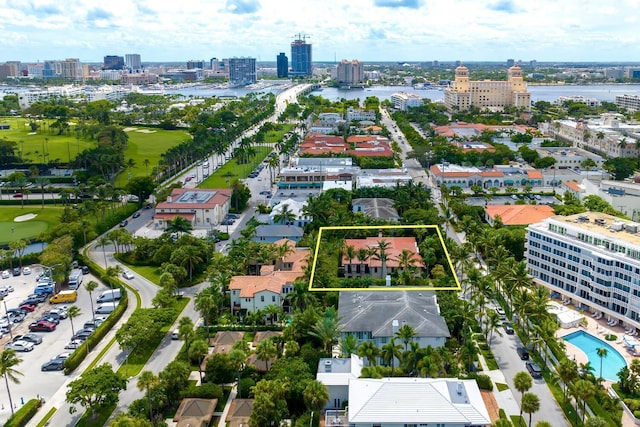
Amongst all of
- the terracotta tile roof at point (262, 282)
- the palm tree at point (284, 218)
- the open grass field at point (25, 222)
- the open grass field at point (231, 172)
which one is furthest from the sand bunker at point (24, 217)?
the terracotta tile roof at point (262, 282)

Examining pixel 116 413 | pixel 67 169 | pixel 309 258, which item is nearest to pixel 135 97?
pixel 67 169

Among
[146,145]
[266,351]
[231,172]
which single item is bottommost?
[266,351]

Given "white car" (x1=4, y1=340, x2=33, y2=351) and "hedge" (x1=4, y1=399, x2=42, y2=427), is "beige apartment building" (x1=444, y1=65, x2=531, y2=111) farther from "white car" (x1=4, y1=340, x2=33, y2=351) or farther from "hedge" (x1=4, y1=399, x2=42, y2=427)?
"hedge" (x1=4, y1=399, x2=42, y2=427)

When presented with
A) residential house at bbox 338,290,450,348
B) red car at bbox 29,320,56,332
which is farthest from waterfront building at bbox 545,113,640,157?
red car at bbox 29,320,56,332

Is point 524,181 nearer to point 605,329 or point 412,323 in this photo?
point 605,329

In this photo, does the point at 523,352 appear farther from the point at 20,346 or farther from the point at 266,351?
the point at 20,346

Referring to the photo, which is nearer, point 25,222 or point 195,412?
point 195,412

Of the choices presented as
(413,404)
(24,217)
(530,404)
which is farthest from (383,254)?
(24,217)
